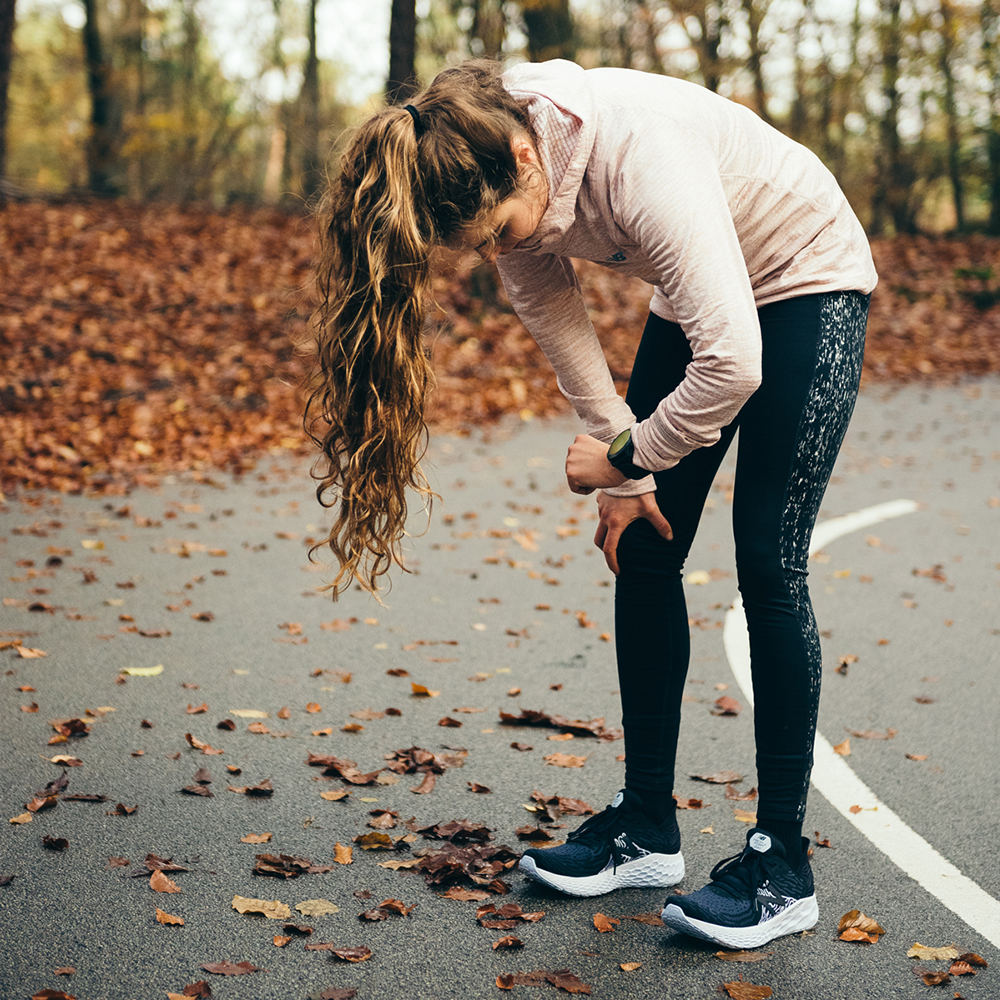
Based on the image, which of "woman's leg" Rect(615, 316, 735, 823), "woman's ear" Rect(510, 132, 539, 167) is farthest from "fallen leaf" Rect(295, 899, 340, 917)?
"woman's ear" Rect(510, 132, 539, 167)

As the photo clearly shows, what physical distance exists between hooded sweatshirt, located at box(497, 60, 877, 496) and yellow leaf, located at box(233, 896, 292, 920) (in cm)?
138

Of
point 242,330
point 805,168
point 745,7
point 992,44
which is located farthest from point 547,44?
point 805,168

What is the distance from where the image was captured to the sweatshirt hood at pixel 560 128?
2166 mm

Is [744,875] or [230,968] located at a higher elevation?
[744,875]

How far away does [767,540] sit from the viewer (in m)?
2.46

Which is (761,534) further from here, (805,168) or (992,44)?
(992,44)

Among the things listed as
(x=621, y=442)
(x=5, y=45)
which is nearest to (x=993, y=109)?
(x=5, y=45)

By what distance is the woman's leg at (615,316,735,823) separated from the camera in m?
2.66

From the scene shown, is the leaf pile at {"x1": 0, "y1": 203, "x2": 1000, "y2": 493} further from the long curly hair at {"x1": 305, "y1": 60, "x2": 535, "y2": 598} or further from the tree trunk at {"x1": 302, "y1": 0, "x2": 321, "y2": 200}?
the long curly hair at {"x1": 305, "y1": 60, "x2": 535, "y2": 598}

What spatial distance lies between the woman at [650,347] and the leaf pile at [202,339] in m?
5.23

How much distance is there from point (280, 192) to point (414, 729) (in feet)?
66.1

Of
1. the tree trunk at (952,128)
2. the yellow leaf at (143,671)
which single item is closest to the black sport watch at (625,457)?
the yellow leaf at (143,671)

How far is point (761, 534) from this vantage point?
246 cm

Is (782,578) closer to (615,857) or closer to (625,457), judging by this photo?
(625,457)
